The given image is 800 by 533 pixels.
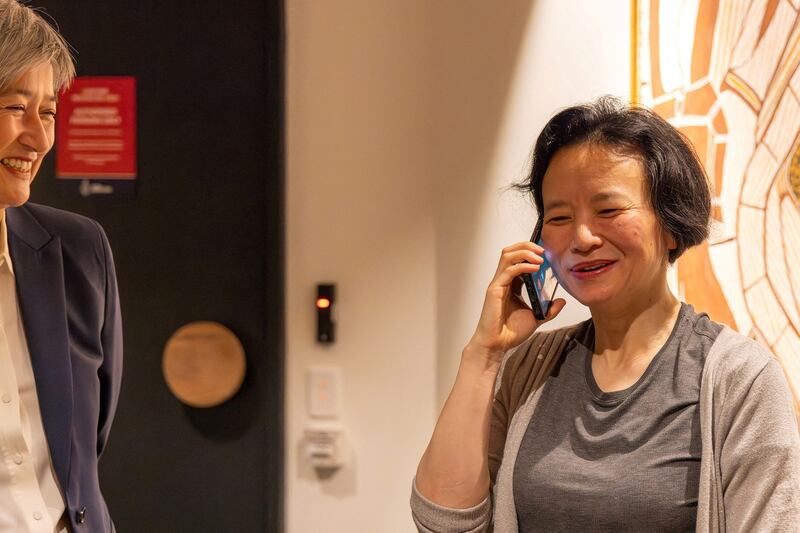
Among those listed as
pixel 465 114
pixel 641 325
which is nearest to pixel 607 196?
pixel 641 325

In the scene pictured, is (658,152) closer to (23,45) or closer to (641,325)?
(641,325)

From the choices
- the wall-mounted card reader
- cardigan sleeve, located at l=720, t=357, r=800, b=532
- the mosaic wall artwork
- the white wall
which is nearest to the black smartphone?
the mosaic wall artwork

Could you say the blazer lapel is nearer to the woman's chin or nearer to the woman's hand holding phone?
the woman's chin

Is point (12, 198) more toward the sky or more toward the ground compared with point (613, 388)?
more toward the sky

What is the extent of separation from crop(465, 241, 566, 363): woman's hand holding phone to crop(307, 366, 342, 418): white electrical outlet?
1281 mm

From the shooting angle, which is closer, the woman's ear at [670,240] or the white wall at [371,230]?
the woman's ear at [670,240]

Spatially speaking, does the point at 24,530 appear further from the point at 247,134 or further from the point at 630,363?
the point at 247,134

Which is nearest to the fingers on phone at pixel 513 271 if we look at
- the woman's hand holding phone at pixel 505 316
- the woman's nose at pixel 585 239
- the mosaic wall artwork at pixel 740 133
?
the woman's hand holding phone at pixel 505 316

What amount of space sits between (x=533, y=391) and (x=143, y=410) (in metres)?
1.66

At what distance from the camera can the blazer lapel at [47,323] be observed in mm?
1534

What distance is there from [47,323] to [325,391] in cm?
124

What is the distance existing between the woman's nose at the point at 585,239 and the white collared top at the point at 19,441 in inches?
38.1

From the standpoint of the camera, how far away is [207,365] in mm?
2662

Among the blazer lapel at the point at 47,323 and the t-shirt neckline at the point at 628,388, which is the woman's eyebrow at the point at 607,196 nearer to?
the t-shirt neckline at the point at 628,388
